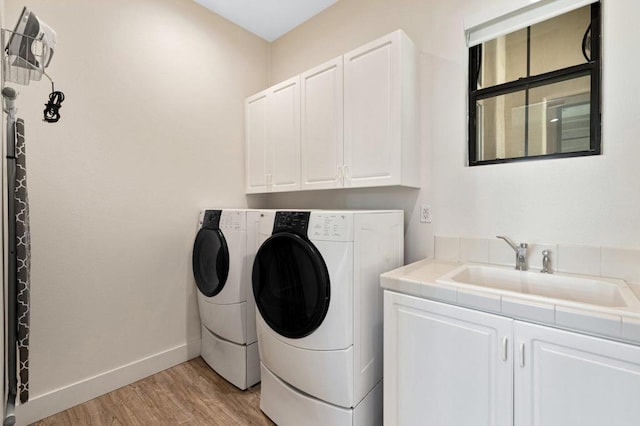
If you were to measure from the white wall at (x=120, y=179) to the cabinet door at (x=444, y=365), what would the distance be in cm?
179

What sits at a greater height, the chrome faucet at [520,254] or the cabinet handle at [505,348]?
the chrome faucet at [520,254]

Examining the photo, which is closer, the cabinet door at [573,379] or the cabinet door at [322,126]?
the cabinet door at [573,379]

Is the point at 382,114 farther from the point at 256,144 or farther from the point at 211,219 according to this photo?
the point at 211,219

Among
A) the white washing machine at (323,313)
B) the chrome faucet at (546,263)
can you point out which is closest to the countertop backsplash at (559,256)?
the chrome faucet at (546,263)

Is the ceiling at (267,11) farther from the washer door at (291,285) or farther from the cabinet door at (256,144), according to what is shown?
the washer door at (291,285)

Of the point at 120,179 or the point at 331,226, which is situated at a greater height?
the point at 120,179

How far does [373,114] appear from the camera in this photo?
1891 millimetres

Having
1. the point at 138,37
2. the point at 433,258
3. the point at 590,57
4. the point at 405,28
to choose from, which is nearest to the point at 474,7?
the point at 405,28

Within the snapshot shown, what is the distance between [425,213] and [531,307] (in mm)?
974

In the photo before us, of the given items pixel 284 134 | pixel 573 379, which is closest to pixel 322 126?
pixel 284 134

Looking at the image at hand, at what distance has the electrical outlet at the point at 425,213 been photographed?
1963mm

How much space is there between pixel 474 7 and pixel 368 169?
1.13 m

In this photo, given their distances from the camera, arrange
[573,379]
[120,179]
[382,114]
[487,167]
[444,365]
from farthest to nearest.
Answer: [120,179] → [382,114] → [487,167] → [444,365] → [573,379]

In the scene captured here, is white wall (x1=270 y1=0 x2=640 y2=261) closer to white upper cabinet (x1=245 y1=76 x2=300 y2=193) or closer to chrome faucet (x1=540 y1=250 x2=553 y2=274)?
chrome faucet (x1=540 y1=250 x2=553 y2=274)
